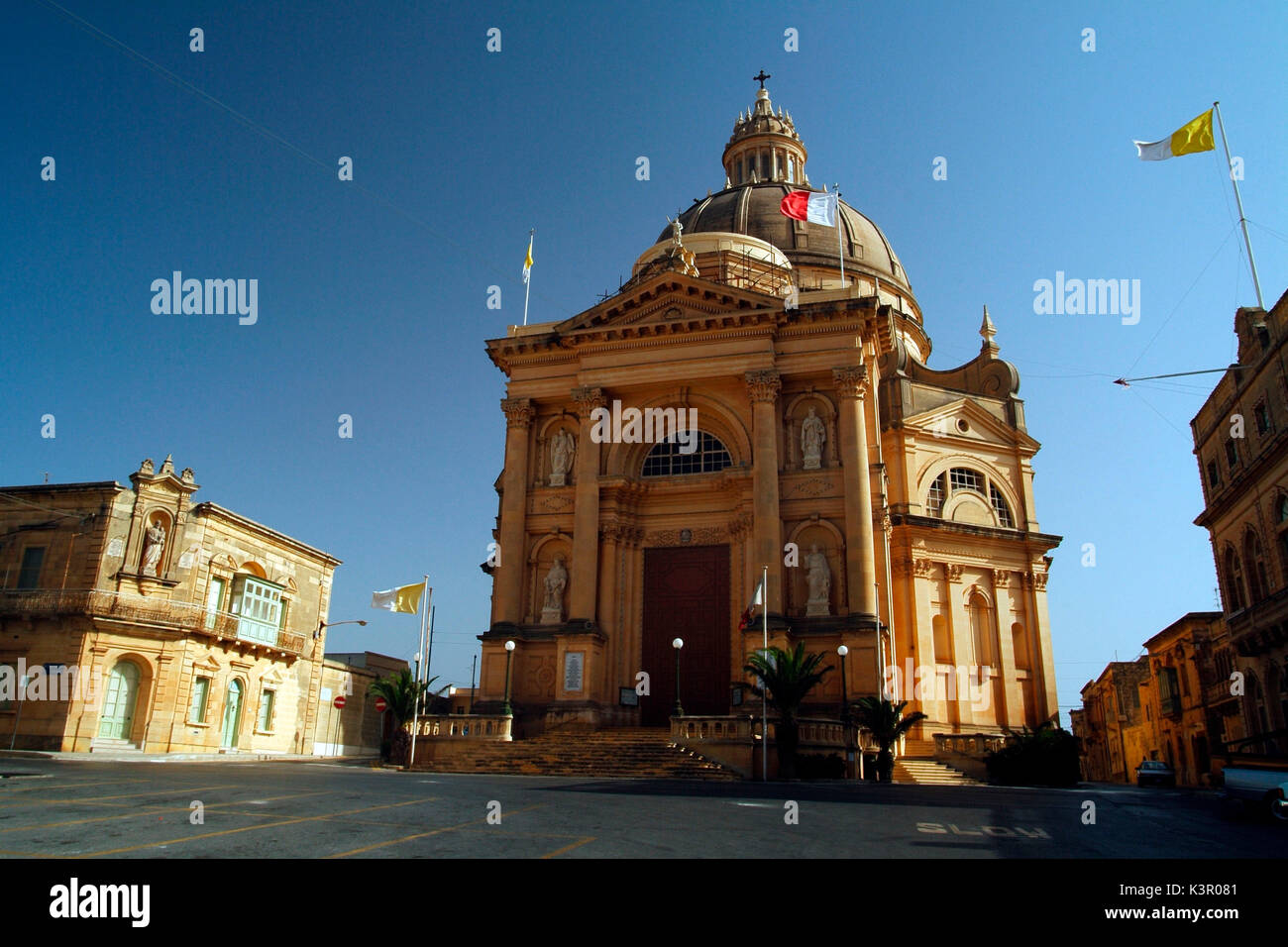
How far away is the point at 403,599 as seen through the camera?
31.7m

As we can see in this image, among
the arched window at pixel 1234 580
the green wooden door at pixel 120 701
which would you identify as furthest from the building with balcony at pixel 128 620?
the arched window at pixel 1234 580

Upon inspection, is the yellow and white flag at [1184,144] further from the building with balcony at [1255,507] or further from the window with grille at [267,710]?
the window with grille at [267,710]

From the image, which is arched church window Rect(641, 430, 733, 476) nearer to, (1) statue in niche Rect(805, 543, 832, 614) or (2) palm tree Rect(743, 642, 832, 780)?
(1) statue in niche Rect(805, 543, 832, 614)

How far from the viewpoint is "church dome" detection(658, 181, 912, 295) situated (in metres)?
52.4

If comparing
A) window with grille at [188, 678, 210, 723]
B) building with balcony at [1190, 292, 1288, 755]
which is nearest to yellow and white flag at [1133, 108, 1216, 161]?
building with balcony at [1190, 292, 1288, 755]

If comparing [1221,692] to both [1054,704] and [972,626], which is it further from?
[972,626]

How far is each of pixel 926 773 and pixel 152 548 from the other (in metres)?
28.0

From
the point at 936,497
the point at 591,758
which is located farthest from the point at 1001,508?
the point at 591,758

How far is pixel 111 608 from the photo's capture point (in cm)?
3067

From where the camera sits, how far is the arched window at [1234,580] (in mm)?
33750

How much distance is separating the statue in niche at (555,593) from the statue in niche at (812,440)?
31.9 feet

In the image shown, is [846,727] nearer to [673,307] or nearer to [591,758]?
[591,758]

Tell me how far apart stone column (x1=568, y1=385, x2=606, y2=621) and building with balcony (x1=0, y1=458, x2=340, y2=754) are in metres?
14.2

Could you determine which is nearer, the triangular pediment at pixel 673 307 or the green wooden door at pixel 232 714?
the triangular pediment at pixel 673 307
